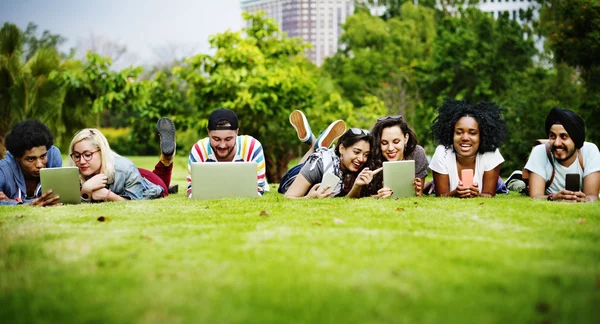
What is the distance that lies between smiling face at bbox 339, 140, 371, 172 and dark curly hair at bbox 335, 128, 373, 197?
0.05 metres

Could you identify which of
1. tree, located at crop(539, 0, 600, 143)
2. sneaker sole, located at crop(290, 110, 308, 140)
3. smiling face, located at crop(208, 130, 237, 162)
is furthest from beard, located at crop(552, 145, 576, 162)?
tree, located at crop(539, 0, 600, 143)

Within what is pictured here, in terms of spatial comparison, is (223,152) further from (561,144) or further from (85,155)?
(561,144)

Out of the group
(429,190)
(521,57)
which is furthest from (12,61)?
(521,57)

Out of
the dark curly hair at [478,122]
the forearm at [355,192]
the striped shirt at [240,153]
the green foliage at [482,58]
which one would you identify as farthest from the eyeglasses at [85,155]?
the green foliage at [482,58]

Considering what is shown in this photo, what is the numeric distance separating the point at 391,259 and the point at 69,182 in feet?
15.7

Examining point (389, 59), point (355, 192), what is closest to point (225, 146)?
point (355, 192)

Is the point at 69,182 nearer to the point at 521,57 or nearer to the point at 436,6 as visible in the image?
the point at 521,57

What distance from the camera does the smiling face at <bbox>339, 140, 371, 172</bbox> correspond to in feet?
25.4

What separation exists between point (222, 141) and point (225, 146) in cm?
9

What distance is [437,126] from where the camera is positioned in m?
8.09

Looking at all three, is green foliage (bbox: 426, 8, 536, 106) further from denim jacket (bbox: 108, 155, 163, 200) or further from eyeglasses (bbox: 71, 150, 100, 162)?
eyeglasses (bbox: 71, 150, 100, 162)

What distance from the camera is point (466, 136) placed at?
25.1 ft

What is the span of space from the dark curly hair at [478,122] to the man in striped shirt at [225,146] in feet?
8.64

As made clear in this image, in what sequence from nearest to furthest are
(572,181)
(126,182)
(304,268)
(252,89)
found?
(304,268) → (572,181) → (126,182) → (252,89)
